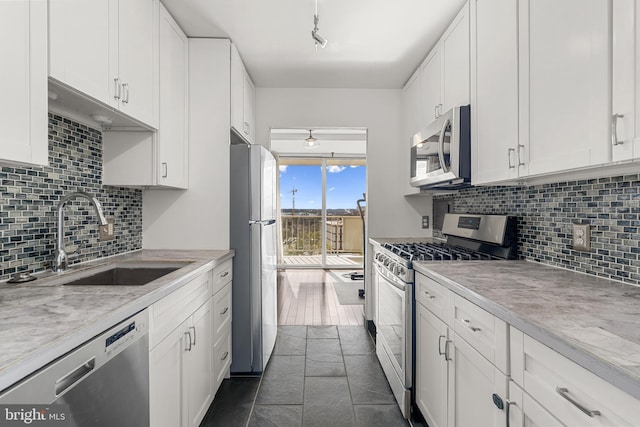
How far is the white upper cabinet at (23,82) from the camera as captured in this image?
3.18 feet

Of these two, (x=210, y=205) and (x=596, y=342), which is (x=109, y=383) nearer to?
(x=596, y=342)

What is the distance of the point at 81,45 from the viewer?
1.32 meters

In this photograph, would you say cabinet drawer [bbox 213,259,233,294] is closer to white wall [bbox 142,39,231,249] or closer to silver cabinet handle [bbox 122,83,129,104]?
white wall [bbox 142,39,231,249]

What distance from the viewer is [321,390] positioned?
2.20m

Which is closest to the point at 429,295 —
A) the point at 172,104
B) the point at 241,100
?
the point at 172,104

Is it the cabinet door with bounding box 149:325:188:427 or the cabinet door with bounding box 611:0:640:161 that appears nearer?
the cabinet door with bounding box 611:0:640:161

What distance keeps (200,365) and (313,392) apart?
826mm

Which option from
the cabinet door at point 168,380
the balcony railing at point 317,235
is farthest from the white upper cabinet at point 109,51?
the balcony railing at point 317,235

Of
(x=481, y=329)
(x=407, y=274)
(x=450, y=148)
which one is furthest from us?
(x=450, y=148)

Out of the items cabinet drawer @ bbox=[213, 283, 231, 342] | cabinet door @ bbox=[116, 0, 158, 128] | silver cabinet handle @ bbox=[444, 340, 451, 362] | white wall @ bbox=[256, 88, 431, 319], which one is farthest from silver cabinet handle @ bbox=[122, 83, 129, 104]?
silver cabinet handle @ bbox=[444, 340, 451, 362]

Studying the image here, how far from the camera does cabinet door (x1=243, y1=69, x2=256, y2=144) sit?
2.85 meters

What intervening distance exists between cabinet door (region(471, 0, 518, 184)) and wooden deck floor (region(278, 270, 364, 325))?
7.65ft

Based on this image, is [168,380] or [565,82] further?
[168,380]

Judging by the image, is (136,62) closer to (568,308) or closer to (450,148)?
(450,148)
